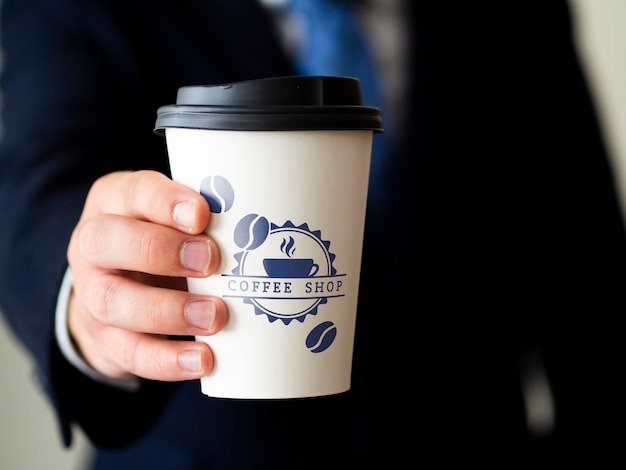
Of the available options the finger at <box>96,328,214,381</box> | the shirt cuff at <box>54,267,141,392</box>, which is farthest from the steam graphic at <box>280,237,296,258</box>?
the shirt cuff at <box>54,267,141,392</box>

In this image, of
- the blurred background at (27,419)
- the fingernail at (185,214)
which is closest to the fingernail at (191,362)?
the fingernail at (185,214)

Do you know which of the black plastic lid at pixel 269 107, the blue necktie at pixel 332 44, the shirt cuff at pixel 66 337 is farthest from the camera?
the blue necktie at pixel 332 44

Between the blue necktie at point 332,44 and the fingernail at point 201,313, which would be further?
the blue necktie at point 332,44

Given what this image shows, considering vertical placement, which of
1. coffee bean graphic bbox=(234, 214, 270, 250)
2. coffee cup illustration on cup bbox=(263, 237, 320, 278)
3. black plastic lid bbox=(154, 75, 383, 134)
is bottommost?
coffee cup illustration on cup bbox=(263, 237, 320, 278)

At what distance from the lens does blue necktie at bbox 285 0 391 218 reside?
3.80 ft

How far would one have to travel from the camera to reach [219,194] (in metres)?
0.53

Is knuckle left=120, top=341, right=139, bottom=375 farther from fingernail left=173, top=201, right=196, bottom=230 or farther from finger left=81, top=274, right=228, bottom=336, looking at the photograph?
fingernail left=173, top=201, right=196, bottom=230

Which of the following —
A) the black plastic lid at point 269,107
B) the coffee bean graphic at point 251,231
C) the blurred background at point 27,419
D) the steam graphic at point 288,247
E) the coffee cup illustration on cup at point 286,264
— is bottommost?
the blurred background at point 27,419

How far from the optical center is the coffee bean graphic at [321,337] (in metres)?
0.57

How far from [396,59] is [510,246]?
41 centimetres

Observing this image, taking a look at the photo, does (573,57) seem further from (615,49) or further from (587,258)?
(615,49)

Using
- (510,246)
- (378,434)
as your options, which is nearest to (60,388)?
(378,434)

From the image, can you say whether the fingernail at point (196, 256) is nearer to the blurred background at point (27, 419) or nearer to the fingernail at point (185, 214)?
the fingernail at point (185, 214)

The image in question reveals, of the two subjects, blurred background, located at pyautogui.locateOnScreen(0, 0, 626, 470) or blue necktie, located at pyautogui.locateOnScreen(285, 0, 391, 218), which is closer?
blue necktie, located at pyautogui.locateOnScreen(285, 0, 391, 218)
